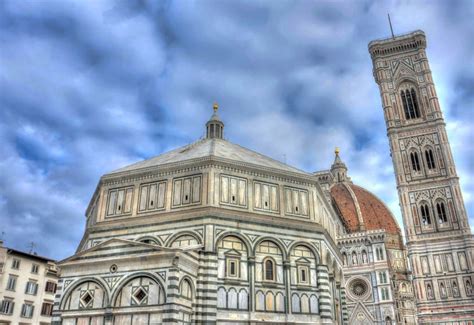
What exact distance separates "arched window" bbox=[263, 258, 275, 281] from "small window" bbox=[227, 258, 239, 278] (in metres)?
1.61

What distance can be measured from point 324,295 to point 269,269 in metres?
3.40

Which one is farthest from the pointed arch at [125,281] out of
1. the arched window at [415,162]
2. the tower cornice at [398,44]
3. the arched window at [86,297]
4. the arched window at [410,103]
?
the tower cornice at [398,44]

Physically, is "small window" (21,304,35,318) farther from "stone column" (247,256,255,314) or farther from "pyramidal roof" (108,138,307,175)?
"stone column" (247,256,255,314)

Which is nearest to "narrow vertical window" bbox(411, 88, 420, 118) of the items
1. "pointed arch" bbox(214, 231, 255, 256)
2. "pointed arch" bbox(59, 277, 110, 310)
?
A: "pointed arch" bbox(214, 231, 255, 256)

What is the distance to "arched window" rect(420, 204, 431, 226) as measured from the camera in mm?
55281

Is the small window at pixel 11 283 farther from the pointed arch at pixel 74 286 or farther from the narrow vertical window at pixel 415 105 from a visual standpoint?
the narrow vertical window at pixel 415 105

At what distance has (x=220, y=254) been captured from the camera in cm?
2245

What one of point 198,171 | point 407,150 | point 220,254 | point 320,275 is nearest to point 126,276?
point 220,254

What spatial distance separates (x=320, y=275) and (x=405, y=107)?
46.4 metres

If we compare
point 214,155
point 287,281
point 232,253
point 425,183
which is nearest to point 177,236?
point 232,253

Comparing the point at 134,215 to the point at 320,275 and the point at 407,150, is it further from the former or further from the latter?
the point at 407,150

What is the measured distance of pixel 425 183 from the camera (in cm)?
5681

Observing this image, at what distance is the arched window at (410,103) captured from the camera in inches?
2456

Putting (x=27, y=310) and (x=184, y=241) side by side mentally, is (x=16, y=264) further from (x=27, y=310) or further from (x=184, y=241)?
(x=184, y=241)
